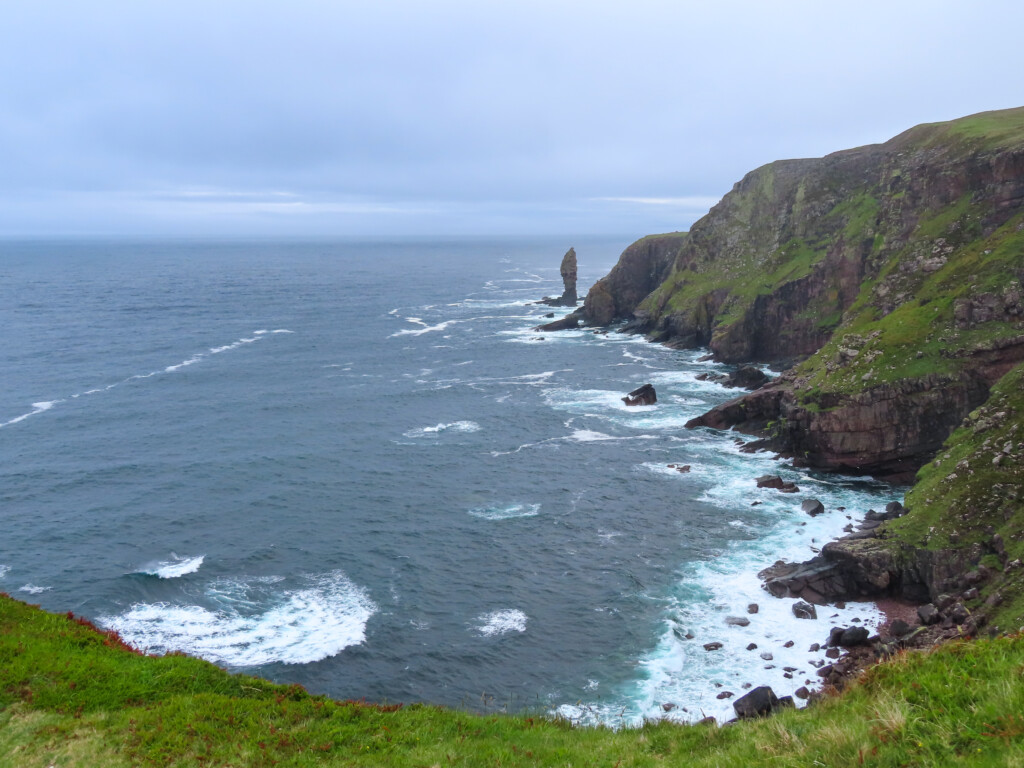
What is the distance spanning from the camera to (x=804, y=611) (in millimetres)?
40812

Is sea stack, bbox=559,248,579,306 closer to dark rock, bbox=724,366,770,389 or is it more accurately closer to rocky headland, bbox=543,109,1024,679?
rocky headland, bbox=543,109,1024,679

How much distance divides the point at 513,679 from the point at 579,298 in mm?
141251

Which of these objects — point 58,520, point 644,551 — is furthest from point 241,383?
point 644,551

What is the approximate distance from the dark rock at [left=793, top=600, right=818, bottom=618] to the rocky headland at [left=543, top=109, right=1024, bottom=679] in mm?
1377

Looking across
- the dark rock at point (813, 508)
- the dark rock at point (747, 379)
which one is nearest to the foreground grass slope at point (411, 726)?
the dark rock at point (813, 508)

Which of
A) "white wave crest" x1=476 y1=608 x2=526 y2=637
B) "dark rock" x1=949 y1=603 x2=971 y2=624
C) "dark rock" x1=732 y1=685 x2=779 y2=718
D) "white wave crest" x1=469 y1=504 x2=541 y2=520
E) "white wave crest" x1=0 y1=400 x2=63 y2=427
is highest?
"white wave crest" x1=0 y1=400 x2=63 y2=427

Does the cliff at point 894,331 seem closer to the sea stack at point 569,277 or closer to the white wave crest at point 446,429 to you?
the white wave crest at point 446,429

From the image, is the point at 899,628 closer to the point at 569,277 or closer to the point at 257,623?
the point at 257,623

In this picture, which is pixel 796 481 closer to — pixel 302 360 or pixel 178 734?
pixel 178 734

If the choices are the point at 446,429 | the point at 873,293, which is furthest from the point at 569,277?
the point at 446,429

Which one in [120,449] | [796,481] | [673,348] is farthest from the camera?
[673,348]

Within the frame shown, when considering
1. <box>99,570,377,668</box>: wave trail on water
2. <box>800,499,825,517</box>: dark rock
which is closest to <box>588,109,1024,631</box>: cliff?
<box>800,499,825,517</box>: dark rock

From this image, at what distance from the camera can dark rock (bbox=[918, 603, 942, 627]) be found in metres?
37.1

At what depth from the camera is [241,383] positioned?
9575 cm
